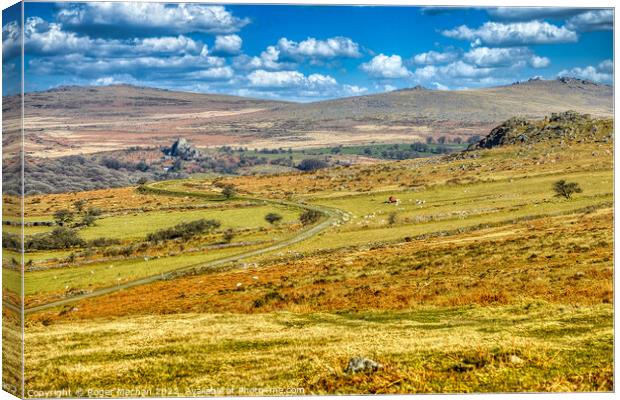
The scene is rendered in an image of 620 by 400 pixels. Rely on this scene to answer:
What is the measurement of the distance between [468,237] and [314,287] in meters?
8.13

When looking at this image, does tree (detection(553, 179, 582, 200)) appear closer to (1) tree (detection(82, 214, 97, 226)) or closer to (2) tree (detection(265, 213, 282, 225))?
(2) tree (detection(265, 213, 282, 225))

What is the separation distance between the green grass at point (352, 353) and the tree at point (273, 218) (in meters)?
11.4

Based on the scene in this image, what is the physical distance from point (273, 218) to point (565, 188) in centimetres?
1061

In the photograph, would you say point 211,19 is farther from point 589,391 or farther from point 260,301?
point 589,391

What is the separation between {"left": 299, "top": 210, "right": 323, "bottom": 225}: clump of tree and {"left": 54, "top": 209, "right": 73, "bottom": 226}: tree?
900 centimetres

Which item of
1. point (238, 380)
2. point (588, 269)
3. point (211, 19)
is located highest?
point (211, 19)

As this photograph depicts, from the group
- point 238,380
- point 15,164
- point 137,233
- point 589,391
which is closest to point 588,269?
point 589,391

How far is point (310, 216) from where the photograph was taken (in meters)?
35.4

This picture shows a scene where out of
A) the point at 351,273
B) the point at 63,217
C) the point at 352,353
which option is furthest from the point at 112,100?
the point at 352,353

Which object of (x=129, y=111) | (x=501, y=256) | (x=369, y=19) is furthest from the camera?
(x=129, y=111)

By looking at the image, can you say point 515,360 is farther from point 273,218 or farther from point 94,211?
point 94,211

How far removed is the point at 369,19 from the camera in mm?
18719

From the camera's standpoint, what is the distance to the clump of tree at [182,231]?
3275cm

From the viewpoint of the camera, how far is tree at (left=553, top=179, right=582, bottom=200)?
84.4 ft
